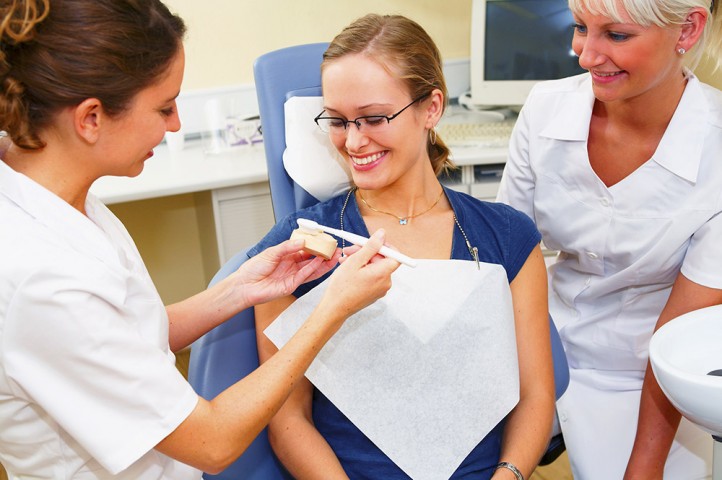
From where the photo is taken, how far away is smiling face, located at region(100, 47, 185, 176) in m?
1.01

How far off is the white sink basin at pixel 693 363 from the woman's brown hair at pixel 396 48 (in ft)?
1.92

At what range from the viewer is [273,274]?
1327 mm

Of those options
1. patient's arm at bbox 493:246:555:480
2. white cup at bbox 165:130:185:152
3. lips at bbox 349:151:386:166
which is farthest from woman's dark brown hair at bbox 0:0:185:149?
white cup at bbox 165:130:185:152

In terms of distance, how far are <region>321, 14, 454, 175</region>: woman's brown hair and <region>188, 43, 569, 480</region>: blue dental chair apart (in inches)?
9.0

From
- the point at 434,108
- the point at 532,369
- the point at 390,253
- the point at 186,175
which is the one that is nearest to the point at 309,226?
the point at 390,253

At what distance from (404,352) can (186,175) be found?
4.11ft

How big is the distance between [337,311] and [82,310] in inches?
14.2

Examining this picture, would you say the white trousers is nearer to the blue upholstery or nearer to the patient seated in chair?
the patient seated in chair

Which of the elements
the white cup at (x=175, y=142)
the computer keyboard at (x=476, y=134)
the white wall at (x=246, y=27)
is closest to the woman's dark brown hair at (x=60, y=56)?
the computer keyboard at (x=476, y=134)

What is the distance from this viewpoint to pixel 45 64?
92 cm

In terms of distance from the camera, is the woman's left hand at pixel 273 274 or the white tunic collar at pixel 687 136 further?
the white tunic collar at pixel 687 136

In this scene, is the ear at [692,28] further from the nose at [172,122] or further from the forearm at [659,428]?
the nose at [172,122]

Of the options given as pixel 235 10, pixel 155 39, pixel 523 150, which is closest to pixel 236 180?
pixel 235 10

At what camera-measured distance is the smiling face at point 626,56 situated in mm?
A: 1333
